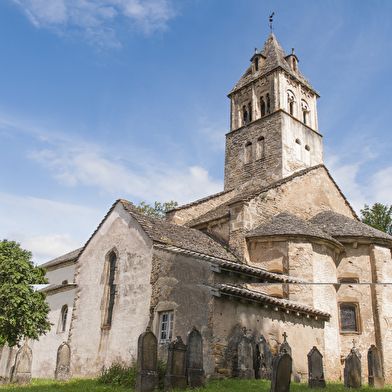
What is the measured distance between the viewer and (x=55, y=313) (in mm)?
20031

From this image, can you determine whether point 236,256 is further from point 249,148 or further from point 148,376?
point 249,148

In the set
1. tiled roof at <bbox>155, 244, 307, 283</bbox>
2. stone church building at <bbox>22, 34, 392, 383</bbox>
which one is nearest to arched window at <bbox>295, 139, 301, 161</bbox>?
stone church building at <bbox>22, 34, 392, 383</bbox>

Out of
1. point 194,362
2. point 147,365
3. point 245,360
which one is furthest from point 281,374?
point 147,365

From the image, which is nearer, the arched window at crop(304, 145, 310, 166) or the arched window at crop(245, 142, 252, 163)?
the arched window at crop(304, 145, 310, 166)

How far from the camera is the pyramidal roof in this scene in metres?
27.4

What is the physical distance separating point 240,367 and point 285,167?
46.6 ft

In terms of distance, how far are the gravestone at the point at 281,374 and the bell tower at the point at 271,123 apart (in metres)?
14.7

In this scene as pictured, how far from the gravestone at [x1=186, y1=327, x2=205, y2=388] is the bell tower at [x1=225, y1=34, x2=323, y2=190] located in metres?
14.3

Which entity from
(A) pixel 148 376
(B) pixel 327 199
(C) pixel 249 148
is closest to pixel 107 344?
(A) pixel 148 376

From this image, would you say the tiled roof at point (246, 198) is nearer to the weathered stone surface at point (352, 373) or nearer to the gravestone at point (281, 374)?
the weathered stone surface at point (352, 373)

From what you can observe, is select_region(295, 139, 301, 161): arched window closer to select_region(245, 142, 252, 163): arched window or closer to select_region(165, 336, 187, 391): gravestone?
select_region(245, 142, 252, 163): arched window

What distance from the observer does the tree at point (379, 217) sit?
105 feet

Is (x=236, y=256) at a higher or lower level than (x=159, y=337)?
higher

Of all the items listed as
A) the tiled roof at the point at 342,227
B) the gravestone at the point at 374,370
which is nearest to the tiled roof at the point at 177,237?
the tiled roof at the point at 342,227
